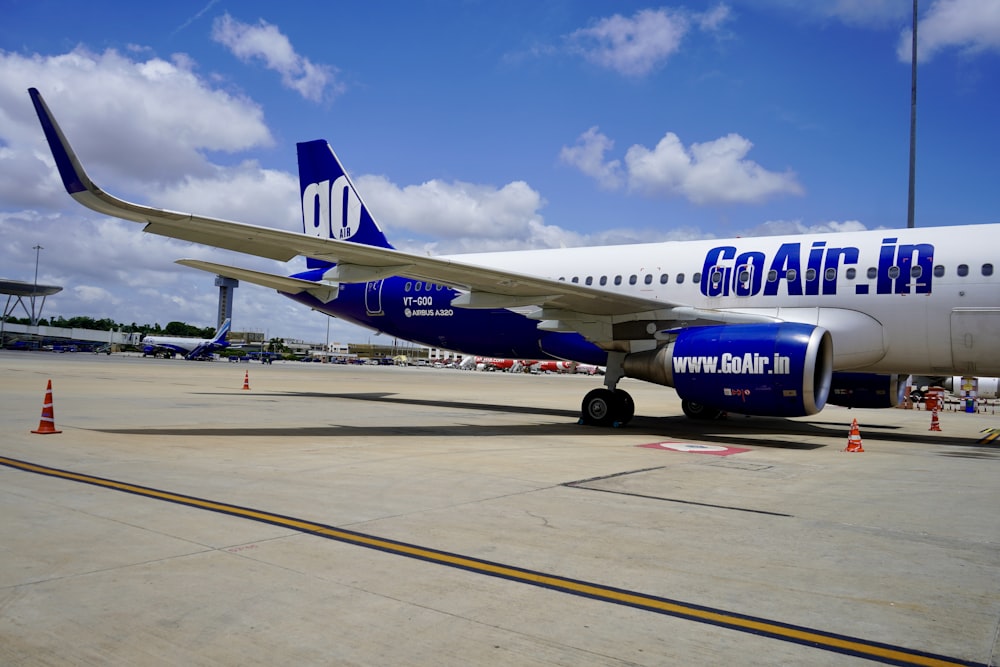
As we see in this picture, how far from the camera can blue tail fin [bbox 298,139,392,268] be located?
19.3 metres

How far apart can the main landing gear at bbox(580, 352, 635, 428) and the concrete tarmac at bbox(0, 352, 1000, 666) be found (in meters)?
4.18

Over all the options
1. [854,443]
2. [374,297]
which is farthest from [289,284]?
[854,443]

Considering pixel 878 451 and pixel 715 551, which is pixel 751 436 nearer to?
pixel 878 451

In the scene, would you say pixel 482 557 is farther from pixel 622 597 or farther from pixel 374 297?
pixel 374 297

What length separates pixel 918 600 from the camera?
3777 millimetres

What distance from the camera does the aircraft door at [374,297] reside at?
18719mm

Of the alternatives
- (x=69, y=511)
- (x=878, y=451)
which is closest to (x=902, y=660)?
(x=69, y=511)

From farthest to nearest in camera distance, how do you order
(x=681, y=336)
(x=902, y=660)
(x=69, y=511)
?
1. (x=681, y=336)
2. (x=69, y=511)
3. (x=902, y=660)

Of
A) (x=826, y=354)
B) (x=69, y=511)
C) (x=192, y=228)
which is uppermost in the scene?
(x=192, y=228)

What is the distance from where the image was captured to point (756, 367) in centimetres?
1112

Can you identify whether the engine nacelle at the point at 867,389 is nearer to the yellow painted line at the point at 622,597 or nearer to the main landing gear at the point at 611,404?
the main landing gear at the point at 611,404

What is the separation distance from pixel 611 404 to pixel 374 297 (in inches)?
308

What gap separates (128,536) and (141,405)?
39.1 ft

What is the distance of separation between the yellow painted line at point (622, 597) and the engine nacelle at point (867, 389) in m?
13.0
